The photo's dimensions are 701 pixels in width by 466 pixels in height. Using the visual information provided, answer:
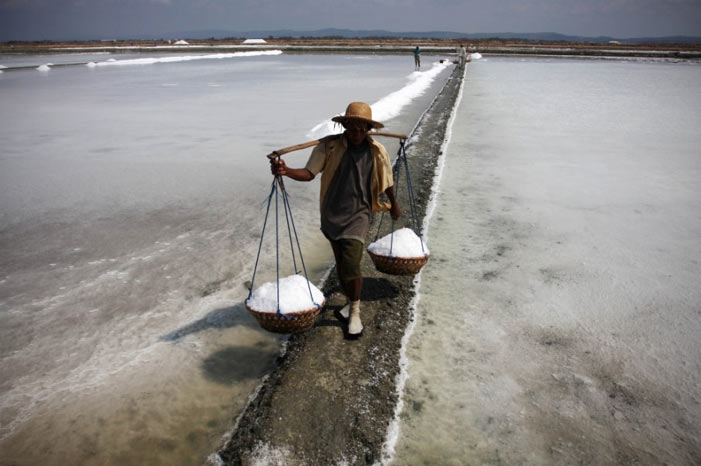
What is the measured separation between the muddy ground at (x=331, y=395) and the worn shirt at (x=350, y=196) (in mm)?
563

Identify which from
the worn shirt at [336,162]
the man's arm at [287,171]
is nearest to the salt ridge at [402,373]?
the worn shirt at [336,162]

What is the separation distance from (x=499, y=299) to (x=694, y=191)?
339cm

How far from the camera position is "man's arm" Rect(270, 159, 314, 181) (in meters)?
2.19

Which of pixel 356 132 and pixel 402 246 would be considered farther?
pixel 402 246

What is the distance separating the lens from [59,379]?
229cm

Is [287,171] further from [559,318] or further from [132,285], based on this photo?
[559,318]

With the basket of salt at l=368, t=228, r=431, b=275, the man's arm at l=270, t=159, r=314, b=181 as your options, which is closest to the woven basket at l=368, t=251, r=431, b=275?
the basket of salt at l=368, t=228, r=431, b=275

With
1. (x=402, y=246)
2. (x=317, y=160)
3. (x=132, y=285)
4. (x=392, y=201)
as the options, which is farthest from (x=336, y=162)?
(x=132, y=285)

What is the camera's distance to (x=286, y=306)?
210cm

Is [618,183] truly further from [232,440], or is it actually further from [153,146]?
[153,146]

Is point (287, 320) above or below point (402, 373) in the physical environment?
above

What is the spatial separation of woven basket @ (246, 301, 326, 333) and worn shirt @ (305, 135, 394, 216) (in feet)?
1.94

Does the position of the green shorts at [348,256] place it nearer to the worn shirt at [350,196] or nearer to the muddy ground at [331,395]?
the worn shirt at [350,196]

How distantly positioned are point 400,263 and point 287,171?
824mm
